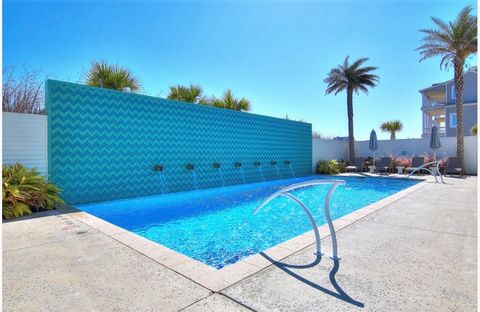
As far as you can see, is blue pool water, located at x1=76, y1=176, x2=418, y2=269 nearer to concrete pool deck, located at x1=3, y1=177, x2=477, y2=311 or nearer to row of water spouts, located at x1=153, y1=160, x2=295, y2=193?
row of water spouts, located at x1=153, y1=160, x2=295, y2=193

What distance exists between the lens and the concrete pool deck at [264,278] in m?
2.38

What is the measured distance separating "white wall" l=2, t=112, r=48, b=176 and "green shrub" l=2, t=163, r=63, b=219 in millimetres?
546

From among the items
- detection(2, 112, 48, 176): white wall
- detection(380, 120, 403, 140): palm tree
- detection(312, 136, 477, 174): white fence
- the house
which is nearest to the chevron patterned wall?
detection(2, 112, 48, 176): white wall

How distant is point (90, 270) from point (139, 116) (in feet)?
24.6

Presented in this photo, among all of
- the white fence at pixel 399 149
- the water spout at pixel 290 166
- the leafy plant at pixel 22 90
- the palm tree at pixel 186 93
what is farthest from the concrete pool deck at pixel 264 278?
the white fence at pixel 399 149

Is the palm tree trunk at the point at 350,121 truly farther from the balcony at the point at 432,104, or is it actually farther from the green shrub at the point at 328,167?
the balcony at the point at 432,104

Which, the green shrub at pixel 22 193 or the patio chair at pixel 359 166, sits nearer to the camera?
the green shrub at pixel 22 193

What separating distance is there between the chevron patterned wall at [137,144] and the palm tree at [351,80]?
8658 millimetres

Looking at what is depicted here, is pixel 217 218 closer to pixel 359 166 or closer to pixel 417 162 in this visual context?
pixel 359 166

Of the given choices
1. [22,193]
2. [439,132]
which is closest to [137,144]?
[22,193]

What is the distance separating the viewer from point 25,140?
7203 mm

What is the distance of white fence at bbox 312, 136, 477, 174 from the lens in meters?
16.3

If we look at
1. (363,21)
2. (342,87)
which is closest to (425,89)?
(342,87)

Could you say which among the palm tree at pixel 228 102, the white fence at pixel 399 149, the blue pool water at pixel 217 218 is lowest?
the blue pool water at pixel 217 218
